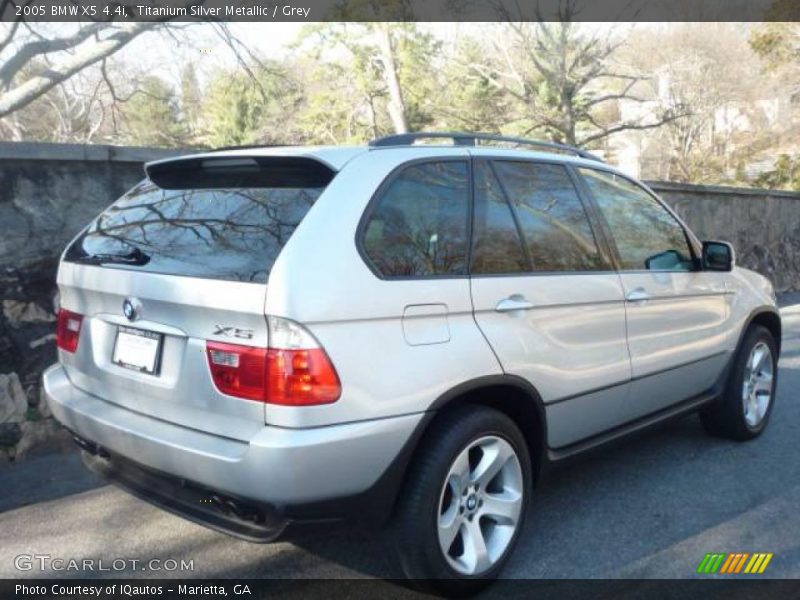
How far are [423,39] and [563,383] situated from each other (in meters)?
25.7

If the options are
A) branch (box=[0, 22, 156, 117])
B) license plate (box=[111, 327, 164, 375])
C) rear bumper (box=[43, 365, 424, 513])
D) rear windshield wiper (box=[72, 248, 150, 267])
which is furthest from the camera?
branch (box=[0, 22, 156, 117])

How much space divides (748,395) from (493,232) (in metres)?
2.66

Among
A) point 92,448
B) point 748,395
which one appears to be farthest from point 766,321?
point 92,448

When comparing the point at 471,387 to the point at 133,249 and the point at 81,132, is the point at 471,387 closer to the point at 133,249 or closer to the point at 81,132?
the point at 133,249

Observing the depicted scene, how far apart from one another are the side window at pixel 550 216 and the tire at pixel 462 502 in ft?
2.75

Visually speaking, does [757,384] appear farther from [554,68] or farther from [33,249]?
[554,68]

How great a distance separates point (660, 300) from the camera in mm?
3932

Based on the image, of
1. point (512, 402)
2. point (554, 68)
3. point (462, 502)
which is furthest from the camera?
point (554, 68)

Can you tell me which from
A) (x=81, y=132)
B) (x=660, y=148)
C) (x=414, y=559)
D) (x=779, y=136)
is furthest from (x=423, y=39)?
(x=414, y=559)

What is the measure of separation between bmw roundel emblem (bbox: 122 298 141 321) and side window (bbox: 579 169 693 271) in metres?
2.35

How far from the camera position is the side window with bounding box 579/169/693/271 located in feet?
12.6

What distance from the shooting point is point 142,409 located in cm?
277

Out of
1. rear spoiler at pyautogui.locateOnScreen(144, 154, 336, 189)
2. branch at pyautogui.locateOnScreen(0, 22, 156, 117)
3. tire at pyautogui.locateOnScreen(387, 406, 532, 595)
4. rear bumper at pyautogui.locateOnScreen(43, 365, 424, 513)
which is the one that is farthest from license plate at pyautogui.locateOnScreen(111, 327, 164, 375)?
branch at pyautogui.locateOnScreen(0, 22, 156, 117)

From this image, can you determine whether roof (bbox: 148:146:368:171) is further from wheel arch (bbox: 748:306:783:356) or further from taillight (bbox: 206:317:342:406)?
wheel arch (bbox: 748:306:783:356)
